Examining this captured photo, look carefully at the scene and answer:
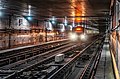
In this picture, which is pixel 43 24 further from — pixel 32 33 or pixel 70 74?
pixel 70 74

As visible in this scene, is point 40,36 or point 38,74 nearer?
point 38,74

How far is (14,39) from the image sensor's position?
23344 mm

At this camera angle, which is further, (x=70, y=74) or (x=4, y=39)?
(x=4, y=39)

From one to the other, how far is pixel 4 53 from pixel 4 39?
4860mm

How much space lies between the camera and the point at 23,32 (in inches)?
1013

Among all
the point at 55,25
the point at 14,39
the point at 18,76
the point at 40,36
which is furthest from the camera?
the point at 55,25

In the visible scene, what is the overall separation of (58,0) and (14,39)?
11.2 meters

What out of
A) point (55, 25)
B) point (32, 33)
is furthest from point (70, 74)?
point (55, 25)

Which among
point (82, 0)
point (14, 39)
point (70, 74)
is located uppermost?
point (82, 0)

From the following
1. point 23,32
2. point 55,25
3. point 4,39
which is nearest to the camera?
point 4,39

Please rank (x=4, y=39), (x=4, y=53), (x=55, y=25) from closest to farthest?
(x=4, y=53) → (x=4, y=39) → (x=55, y=25)

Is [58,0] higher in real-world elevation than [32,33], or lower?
higher

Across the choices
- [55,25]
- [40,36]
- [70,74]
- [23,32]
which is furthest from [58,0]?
[55,25]

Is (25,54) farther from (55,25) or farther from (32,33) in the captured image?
(55,25)
